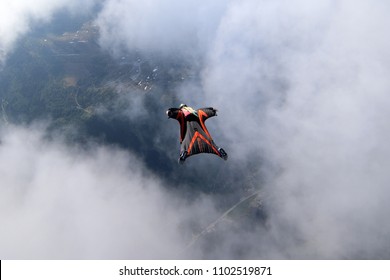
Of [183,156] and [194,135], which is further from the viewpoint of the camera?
[194,135]

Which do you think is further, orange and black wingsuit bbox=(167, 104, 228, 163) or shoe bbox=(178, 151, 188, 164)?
orange and black wingsuit bbox=(167, 104, 228, 163)

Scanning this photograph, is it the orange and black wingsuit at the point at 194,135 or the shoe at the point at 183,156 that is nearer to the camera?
the shoe at the point at 183,156

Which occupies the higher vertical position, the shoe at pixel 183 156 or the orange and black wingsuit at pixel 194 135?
the orange and black wingsuit at pixel 194 135

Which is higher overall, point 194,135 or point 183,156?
point 194,135

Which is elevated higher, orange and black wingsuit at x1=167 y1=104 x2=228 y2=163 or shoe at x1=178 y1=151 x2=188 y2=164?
orange and black wingsuit at x1=167 y1=104 x2=228 y2=163
